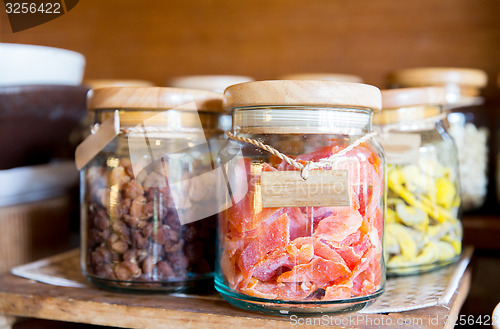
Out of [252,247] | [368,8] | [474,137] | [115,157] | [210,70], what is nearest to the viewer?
[252,247]

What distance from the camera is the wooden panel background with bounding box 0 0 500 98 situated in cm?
114

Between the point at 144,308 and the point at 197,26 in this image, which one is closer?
the point at 144,308

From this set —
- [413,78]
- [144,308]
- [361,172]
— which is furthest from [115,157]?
[413,78]

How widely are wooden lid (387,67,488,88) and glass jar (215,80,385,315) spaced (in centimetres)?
41

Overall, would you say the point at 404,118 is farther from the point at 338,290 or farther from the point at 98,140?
the point at 98,140

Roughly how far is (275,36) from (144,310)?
883mm

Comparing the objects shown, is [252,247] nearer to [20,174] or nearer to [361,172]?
[361,172]

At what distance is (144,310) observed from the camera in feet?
1.97

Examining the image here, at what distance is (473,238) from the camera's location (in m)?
0.92

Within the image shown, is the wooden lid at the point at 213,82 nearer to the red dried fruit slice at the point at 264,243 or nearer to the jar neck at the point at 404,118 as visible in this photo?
the jar neck at the point at 404,118

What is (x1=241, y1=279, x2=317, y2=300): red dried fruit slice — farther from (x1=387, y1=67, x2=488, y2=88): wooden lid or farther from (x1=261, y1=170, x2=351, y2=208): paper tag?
(x1=387, y1=67, x2=488, y2=88): wooden lid

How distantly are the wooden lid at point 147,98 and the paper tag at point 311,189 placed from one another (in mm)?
185

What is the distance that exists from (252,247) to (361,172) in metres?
0.15

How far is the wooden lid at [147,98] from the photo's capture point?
2.08 ft
